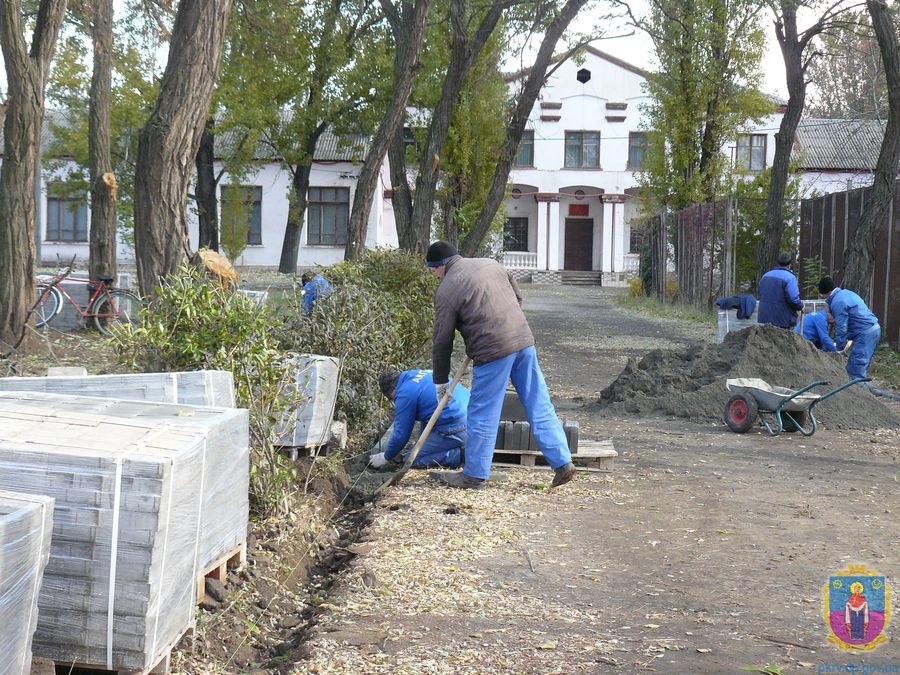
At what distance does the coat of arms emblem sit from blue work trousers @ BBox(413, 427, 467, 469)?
3175 mm

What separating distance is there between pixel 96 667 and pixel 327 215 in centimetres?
4033

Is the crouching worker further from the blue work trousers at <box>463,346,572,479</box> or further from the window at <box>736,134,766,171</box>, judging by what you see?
the window at <box>736,134,766,171</box>

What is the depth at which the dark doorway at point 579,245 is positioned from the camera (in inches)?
1916

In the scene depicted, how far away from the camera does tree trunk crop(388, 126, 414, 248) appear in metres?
17.1

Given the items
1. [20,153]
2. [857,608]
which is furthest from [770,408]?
[20,153]

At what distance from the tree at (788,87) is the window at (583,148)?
2622 centimetres

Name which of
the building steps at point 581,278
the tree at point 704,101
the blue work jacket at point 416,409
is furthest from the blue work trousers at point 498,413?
the building steps at point 581,278

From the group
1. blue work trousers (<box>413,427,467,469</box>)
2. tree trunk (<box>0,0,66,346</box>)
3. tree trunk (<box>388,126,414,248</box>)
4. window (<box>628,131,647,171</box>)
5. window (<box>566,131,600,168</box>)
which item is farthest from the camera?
window (<box>566,131,600,168</box>)

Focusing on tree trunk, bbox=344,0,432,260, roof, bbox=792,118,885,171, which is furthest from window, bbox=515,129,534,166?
tree trunk, bbox=344,0,432,260

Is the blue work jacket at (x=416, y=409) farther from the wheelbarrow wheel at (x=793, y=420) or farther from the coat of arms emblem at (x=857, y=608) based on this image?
the wheelbarrow wheel at (x=793, y=420)

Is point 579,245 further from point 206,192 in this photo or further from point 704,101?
point 206,192

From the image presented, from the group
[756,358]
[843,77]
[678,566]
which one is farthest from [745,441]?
[843,77]

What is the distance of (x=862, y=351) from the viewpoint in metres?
11.9

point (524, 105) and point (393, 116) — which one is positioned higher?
point (524, 105)
